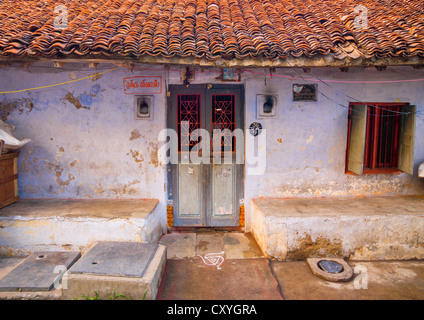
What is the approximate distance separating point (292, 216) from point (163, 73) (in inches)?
149

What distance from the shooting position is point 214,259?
5.36m

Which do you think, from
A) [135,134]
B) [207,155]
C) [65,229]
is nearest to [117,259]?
[65,229]

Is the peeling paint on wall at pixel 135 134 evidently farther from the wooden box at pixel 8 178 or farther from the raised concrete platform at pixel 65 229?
the wooden box at pixel 8 178

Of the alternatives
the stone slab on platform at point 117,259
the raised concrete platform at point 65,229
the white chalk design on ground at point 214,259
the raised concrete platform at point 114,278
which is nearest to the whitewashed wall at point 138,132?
the raised concrete platform at point 65,229

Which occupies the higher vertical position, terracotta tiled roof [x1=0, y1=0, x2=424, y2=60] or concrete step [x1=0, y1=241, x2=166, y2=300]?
terracotta tiled roof [x1=0, y1=0, x2=424, y2=60]

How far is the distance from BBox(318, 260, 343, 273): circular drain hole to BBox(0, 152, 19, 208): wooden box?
599 cm

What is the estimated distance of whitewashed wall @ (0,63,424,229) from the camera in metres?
6.07

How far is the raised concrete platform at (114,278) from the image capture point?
3.95m

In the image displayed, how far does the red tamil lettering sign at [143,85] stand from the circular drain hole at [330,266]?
446cm

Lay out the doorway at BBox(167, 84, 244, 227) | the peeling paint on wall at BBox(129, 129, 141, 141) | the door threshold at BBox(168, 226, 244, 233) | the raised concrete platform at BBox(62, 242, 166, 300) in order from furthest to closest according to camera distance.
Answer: the door threshold at BBox(168, 226, 244, 233) → the doorway at BBox(167, 84, 244, 227) → the peeling paint on wall at BBox(129, 129, 141, 141) → the raised concrete platform at BBox(62, 242, 166, 300)

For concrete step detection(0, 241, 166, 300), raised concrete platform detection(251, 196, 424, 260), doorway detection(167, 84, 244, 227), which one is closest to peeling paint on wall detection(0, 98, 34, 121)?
doorway detection(167, 84, 244, 227)

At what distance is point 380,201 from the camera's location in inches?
239

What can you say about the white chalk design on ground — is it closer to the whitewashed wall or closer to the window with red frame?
the whitewashed wall

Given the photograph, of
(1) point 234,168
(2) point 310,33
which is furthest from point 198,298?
(2) point 310,33
